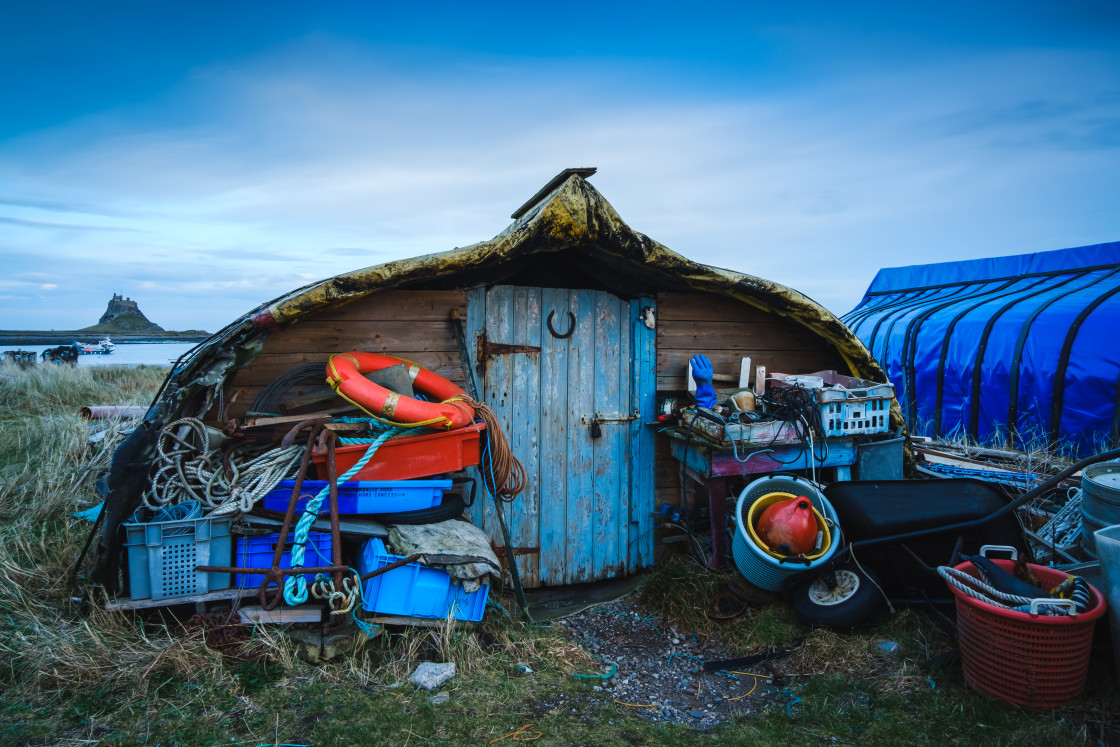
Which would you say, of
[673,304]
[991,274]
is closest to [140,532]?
[673,304]

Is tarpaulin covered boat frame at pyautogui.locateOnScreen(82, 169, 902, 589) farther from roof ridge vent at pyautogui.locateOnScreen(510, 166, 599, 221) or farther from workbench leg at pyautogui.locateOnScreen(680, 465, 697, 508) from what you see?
workbench leg at pyautogui.locateOnScreen(680, 465, 697, 508)

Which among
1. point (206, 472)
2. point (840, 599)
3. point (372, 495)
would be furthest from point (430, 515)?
point (840, 599)

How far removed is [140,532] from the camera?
3.85m

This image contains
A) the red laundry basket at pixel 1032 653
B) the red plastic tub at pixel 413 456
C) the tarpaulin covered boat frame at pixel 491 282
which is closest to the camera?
the red laundry basket at pixel 1032 653

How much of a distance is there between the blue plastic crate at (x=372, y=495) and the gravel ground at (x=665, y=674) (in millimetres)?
1449

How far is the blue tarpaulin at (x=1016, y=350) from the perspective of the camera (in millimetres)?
8477

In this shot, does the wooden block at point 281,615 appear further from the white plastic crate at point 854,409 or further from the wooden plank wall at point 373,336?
the white plastic crate at point 854,409

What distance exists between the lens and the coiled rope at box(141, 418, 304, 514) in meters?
4.02

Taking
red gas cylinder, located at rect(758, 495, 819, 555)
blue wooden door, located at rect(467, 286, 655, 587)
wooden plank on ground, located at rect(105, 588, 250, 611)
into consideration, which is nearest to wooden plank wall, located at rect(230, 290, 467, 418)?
blue wooden door, located at rect(467, 286, 655, 587)

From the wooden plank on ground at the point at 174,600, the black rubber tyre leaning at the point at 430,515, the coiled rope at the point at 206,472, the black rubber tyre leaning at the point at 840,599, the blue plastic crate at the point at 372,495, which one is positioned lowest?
the black rubber tyre leaning at the point at 840,599

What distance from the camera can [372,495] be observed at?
4.35 metres

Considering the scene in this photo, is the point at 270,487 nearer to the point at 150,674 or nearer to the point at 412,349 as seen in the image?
the point at 150,674

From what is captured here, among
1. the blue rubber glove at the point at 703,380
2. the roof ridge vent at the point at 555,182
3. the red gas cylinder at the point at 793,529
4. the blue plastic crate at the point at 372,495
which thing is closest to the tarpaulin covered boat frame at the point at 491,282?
the roof ridge vent at the point at 555,182

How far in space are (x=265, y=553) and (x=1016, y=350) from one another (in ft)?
32.8
